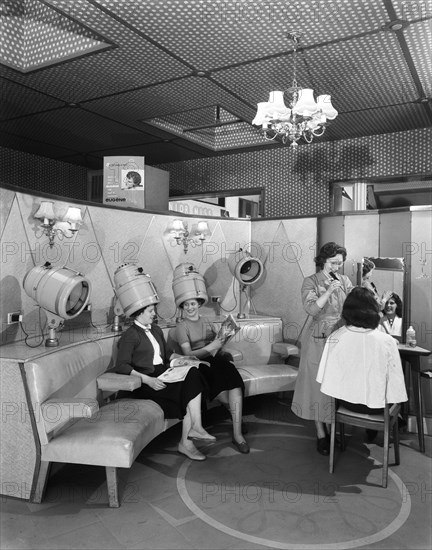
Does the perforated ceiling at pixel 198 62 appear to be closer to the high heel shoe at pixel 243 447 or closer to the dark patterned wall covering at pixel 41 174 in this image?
the dark patterned wall covering at pixel 41 174

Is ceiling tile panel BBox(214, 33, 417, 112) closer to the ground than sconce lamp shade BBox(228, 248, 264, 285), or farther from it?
farther from it

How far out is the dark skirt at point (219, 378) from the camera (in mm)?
4133

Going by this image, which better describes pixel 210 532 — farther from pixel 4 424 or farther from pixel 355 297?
pixel 355 297

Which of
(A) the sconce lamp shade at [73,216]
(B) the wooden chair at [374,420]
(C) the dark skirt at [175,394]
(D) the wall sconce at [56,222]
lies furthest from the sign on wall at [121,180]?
(B) the wooden chair at [374,420]

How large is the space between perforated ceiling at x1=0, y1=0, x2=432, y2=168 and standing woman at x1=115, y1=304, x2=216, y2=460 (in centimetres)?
243

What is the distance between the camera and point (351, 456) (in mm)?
3982

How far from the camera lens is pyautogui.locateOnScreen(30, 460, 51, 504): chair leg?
10.2 ft

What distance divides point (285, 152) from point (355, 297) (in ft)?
15.2

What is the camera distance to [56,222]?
13.0 ft

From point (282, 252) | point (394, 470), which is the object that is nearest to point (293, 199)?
point (282, 252)

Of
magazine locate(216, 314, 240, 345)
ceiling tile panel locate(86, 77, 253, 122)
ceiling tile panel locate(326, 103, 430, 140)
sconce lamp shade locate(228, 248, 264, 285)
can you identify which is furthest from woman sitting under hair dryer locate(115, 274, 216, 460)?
ceiling tile panel locate(326, 103, 430, 140)

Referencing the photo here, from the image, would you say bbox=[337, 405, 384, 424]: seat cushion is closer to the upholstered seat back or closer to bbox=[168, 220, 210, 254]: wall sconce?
the upholstered seat back

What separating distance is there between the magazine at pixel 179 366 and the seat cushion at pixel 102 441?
1.64ft

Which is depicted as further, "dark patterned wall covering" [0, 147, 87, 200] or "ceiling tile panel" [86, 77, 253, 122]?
"dark patterned wall covering" [0, 147, 87, 200]
